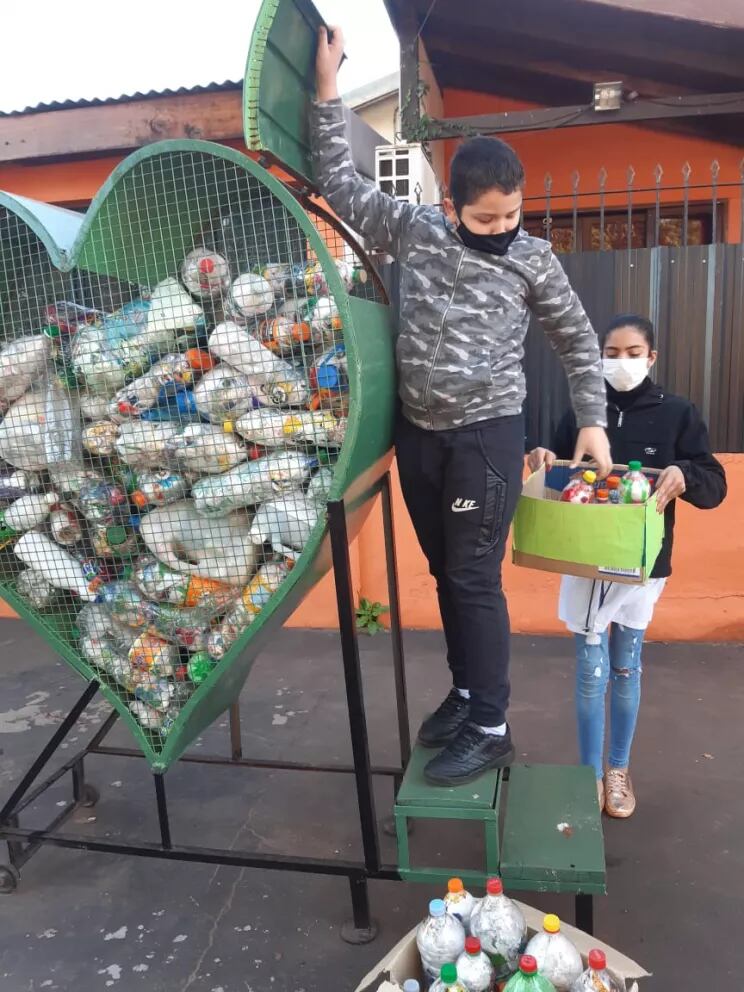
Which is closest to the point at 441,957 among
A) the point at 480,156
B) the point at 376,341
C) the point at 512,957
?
the point at 512,957

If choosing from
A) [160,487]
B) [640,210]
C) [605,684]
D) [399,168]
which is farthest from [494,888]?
[640,210]

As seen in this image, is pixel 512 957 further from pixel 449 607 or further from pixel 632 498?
pixel 632 498

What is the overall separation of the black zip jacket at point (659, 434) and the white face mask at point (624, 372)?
0.07 ft

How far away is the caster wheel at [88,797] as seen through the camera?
3071 millimetres

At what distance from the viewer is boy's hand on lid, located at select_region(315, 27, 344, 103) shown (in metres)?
2.06

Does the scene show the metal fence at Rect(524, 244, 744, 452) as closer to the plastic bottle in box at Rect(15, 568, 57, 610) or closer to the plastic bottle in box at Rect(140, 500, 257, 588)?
the plastic bottle in box at Rect(140, 500, 257, 588)

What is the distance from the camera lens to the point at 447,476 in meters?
2.15

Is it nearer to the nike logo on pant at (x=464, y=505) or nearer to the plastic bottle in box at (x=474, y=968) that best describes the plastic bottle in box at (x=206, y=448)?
the nike logo on pant at (x=464, y=505)

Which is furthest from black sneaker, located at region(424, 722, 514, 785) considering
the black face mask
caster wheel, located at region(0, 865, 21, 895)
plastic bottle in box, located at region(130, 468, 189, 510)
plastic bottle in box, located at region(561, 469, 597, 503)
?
caster wheel, located at region(0, 865, 21, 895)

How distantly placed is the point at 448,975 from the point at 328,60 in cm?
221

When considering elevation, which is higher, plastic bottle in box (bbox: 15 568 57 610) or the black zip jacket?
→ the black zip jacket

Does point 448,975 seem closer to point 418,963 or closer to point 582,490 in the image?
point 418,963

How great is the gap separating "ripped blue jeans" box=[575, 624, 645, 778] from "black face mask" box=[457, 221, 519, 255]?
1.35 m

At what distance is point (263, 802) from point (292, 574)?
142 centimetres
